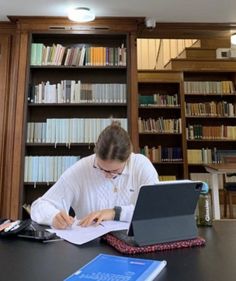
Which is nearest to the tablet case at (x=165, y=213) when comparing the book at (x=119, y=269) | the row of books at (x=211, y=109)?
the book at (x=119, y=269)

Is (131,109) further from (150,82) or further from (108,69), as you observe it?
(150,82)

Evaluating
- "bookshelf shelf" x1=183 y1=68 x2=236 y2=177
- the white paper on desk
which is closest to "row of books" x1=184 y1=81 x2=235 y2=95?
"bookshelf shelf" x1=183 y1=68 x2=236 y2=177

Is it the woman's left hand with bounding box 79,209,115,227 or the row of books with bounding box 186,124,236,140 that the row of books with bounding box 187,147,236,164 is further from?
the woman's left hand with bounding box 79,209,115,227

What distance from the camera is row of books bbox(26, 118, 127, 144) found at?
3.00m

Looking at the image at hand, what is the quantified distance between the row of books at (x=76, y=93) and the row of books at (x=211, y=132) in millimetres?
2067

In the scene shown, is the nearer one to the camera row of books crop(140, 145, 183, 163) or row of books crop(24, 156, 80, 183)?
row of books crop(24, 156, 80, 183)

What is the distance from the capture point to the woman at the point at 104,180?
56.6 inches

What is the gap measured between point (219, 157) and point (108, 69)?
252 cm

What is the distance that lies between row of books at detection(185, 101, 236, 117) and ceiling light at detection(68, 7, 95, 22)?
8.02ft

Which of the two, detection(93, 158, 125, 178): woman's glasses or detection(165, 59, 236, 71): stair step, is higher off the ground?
detection(165, 59, 236, 71): stair step

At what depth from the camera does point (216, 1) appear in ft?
8.88

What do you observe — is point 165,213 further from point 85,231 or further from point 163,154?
point 163,154

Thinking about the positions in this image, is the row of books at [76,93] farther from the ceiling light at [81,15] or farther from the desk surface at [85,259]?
the desk surface at [85,259]

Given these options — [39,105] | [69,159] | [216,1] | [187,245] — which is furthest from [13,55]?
[187,245]
